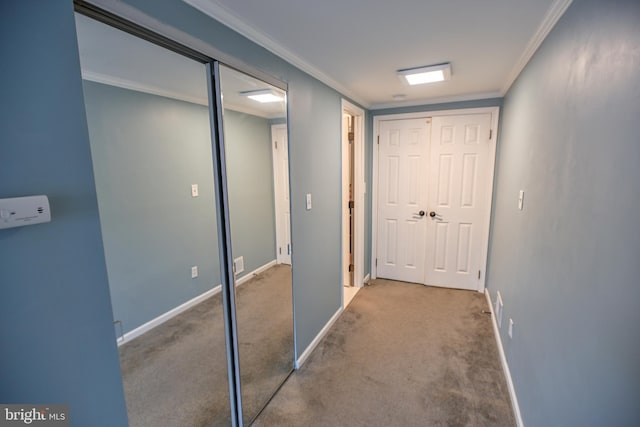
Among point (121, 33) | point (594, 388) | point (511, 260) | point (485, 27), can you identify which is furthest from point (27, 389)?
point (511, 260)

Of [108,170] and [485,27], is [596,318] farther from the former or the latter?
[108,170]

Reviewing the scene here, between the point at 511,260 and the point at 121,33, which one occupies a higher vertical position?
the point at 121,33

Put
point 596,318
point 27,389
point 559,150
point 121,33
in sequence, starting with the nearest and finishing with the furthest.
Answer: point 27,389 < point 596,318 < point 121,33 < point 559,150

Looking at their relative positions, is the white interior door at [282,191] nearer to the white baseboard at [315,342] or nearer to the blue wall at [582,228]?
the white baseboard at [315,342]

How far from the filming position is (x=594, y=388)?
3.01ft

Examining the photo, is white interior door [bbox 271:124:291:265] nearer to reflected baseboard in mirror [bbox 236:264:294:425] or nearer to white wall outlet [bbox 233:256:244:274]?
reflected baseboard in mirror [bbox 236:264:294:425]

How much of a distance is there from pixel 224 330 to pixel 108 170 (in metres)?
1.03

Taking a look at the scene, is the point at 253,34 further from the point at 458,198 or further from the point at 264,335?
the point at 458,198

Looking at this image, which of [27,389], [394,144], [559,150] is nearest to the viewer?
[27,389]

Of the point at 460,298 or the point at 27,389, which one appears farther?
the point at 460,298

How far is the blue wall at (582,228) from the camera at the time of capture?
80cm

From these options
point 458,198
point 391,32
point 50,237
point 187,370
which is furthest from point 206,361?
point 458,198

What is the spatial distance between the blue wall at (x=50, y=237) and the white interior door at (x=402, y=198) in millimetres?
3313

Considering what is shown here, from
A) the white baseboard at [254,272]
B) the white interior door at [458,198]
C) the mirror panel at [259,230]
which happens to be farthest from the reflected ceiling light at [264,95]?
the white interior door at [458,198]
